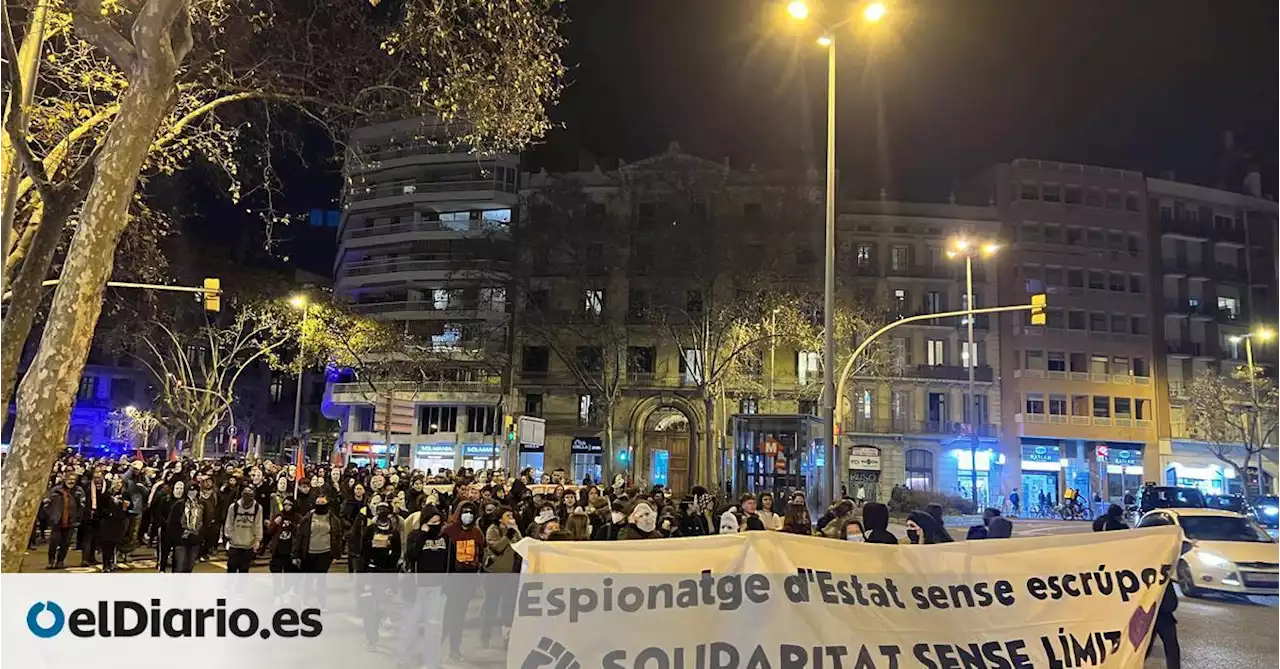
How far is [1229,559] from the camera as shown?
48.5 ft

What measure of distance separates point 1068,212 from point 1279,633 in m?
45.2

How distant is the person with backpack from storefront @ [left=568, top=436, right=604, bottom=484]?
3729cm

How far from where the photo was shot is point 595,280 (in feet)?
143

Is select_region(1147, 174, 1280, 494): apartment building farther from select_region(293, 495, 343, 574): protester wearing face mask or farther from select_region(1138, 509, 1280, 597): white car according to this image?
select_region(293, 495, 343, 574): protester wearing face mask

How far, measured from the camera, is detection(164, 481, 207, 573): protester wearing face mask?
1342cm

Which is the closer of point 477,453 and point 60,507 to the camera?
point 60,507

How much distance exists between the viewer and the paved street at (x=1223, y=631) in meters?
10.0

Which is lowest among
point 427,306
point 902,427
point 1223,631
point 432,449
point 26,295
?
point 1223,631

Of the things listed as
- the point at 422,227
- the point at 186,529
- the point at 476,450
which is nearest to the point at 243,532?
the point at 186,529

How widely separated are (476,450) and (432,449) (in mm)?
2614

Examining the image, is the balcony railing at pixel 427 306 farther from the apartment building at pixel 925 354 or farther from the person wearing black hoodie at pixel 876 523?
the person wearing black hoodie at pixel 876 523

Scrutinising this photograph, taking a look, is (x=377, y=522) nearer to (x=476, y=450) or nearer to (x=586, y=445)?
(x=586, y=445)

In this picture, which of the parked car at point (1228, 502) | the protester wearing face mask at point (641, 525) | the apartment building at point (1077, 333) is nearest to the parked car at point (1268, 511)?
the parked car at point (1228, 502)

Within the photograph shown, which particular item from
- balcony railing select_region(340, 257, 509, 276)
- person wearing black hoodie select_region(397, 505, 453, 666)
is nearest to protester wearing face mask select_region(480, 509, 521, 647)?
person wearing black hoodie select_region(397, 505, 453, 666)
